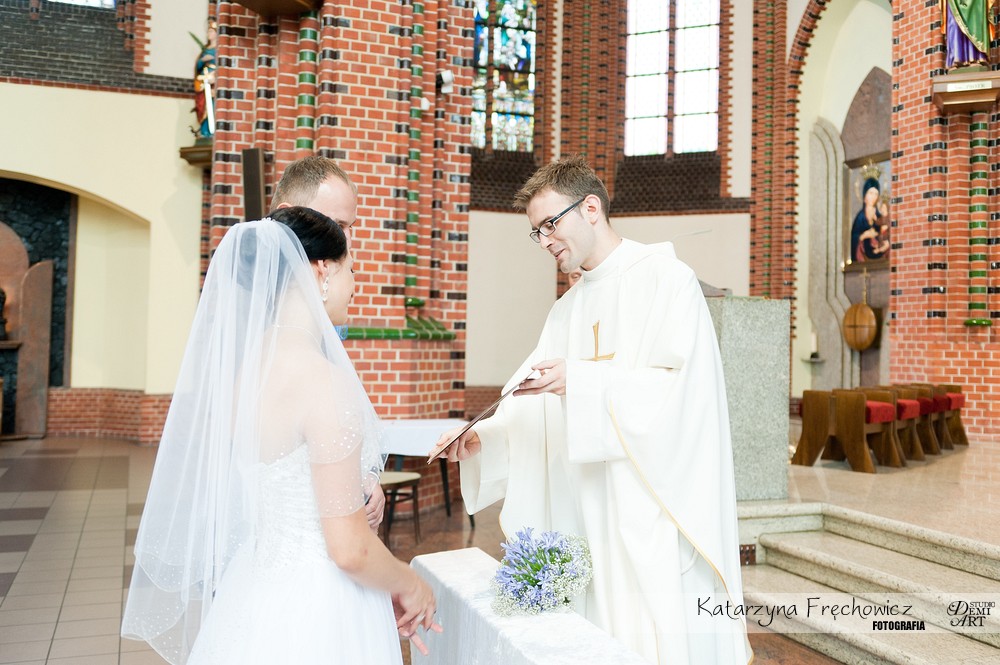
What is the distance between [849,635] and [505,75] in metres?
13.2

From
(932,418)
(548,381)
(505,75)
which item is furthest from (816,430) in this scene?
(505,75)

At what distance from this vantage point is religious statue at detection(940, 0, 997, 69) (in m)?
8.49

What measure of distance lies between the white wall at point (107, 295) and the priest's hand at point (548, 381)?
10515 mm

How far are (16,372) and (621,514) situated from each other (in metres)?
11.4

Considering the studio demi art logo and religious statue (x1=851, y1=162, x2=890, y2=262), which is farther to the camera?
religious statue (x1=851, y1=162, x2=890, y2=262)

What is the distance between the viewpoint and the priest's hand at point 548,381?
7.85 feet

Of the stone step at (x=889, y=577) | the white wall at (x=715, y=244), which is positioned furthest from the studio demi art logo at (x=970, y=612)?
the white wall at (x=715, y=244)

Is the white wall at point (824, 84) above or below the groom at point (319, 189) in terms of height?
above

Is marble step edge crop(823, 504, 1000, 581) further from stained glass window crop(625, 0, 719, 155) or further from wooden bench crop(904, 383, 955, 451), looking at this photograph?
stained glass window crop(625, 0, 719, 155)

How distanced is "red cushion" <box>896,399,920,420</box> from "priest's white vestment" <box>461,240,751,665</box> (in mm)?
5390

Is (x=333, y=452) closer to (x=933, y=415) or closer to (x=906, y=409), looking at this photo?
(x=906, y=409)

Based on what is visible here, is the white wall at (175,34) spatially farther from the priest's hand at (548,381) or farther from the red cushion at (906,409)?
the priest's hand at (548,381)

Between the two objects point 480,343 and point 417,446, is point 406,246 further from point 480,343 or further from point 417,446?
point 480,343

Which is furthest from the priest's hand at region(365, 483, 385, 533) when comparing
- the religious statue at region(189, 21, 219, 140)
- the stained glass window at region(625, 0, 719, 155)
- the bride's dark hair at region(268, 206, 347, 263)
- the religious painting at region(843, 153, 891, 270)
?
the stained glass window at region(625, 0, 719, 155)
